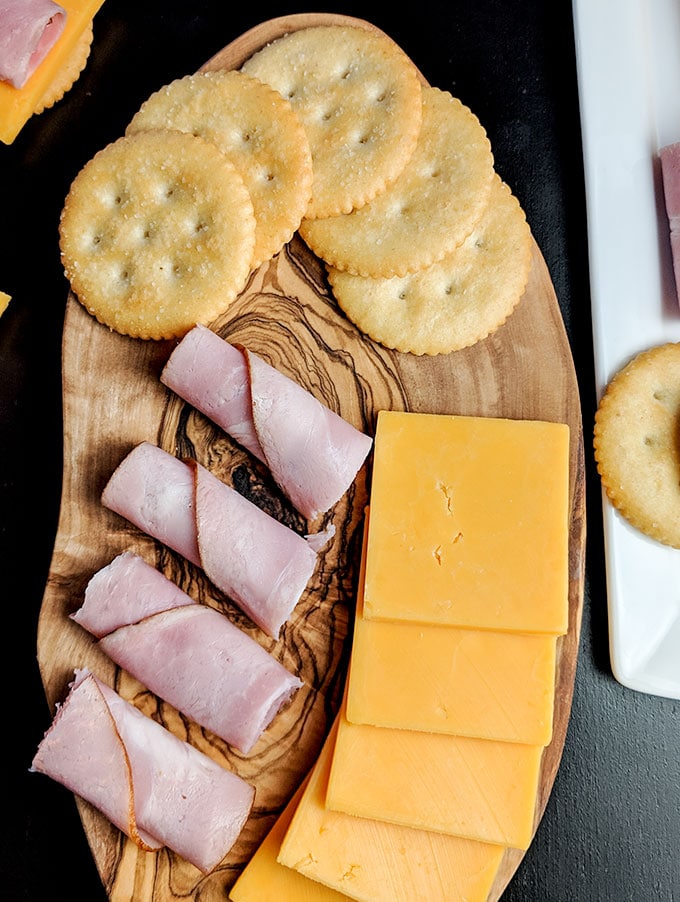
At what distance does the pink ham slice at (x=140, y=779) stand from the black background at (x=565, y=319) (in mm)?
265

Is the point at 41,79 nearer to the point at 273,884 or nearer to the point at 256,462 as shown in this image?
the point at 256,462

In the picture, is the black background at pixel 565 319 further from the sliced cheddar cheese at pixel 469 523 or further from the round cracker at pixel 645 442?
the sliced cheddar cheese at pixel 469 523

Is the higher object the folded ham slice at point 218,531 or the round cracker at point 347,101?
the round cracker at point 347,101

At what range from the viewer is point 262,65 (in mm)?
1812

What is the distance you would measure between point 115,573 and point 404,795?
71 centimetres

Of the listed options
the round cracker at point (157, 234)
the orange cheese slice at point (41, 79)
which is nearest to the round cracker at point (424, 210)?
the round cracker at point (157, 234)

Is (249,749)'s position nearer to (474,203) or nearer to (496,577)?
(496,577)

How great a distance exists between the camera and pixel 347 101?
5.85 ft

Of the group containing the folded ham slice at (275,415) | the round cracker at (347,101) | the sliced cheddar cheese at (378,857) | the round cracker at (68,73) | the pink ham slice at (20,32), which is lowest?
the sliced cheddar cheese at (378,857)

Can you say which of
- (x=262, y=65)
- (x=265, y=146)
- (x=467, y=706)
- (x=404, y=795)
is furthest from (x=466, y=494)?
(x=262, y=65)

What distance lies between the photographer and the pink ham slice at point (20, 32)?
1.79 metres

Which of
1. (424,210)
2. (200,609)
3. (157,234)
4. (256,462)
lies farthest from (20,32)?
(200,609)

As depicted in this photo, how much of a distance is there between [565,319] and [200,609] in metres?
1.07

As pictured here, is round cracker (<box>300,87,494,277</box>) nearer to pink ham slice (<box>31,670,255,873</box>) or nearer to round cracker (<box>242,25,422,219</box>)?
round cracker (<box>242,25,422,219</box>)
